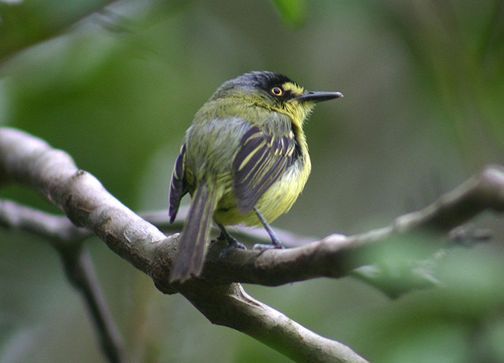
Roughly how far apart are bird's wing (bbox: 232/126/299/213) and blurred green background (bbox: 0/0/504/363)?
559mm

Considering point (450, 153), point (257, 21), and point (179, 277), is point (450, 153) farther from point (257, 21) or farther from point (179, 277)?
point (179, 277)

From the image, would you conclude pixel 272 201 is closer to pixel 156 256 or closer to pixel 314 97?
pixel 156 256

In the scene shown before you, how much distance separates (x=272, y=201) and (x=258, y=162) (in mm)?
186

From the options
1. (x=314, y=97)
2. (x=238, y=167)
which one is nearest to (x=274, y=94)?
(x=314, y=97)

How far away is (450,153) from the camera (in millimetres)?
6156

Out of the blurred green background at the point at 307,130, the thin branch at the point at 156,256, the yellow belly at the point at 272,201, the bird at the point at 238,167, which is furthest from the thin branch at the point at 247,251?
the yellow belly at the point at 272,201

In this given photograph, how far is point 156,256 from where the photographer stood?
111 inches

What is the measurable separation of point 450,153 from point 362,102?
117cm

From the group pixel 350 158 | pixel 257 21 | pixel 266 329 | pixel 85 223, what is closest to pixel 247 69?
pixel 257 21

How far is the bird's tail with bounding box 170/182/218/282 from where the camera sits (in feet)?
8.10

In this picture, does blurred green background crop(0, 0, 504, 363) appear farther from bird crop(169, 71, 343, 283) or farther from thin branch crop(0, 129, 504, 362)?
bird crop(169, 71, 343, 283)

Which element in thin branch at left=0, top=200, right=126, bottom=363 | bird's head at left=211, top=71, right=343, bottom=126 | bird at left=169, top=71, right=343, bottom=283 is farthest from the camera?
bird's head at left=211, top=71, right=343, bottom=126

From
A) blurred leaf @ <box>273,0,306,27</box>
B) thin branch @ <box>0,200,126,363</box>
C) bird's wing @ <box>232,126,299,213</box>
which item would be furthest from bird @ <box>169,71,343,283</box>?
thin branch @ <box>0,200,126,363</box>

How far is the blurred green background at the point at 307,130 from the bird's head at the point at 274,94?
46cm
